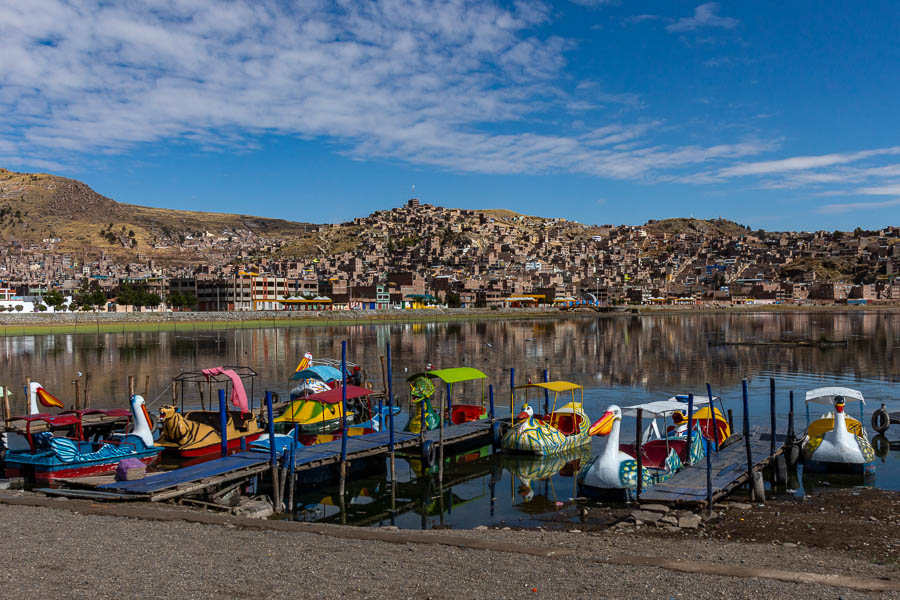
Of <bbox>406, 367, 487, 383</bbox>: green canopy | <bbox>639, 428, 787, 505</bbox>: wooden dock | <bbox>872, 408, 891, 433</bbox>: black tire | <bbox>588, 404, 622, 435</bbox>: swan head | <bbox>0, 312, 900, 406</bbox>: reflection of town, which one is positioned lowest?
<bbox>0, 312, 900, 406</bbox>: reflection of town

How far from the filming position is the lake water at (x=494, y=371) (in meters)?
18.8

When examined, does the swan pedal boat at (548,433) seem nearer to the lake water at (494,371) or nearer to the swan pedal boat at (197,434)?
the lake water at (494,371)

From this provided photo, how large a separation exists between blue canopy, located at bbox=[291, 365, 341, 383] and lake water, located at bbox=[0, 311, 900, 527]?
329 cm

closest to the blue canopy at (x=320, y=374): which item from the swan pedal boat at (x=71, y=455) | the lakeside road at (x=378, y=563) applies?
the swan pedal boat at (x=71, y=455)

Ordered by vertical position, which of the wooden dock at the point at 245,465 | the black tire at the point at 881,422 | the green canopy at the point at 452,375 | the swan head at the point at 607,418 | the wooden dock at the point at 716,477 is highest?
the green canopy at the point at 452,375

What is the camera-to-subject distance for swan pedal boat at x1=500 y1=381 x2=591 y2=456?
2283 centimetres

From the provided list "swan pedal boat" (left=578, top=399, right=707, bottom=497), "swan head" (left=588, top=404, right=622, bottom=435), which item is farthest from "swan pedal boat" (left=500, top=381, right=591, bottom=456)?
"swan pedal boat" (left=578, top=399, right=707, bottom=497)

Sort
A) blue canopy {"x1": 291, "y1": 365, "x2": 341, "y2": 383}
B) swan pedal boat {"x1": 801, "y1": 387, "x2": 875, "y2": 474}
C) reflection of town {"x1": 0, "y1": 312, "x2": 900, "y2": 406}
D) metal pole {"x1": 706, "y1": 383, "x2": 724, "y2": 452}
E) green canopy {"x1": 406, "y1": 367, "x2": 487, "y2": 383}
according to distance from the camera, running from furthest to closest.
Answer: reflection of town {"x1": 0, "y1": 312, "x2": 900, "y2": 406}, blue canopy {"x1": 291, "y1": 365, "x2": 341, "y2": 383}, green canopy {"x1": 406, "y1": 367, "x2": 487, "y2": 383}, metal pole {"x1": 706, "y1": 383, "x2": 724, "y2": 452}, swan pedal boat {"x1": 801, "y1": 387, "x2": 875, "y2": 474}

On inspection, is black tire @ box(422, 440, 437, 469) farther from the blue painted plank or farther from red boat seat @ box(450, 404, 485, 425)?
red boat seat @ box(450, 404, 485, 425)

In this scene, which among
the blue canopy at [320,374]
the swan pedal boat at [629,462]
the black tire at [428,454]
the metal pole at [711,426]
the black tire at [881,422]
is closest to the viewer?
the swan pedal boat at [629,462]

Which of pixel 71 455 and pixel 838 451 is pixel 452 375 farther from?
pixel 71 455

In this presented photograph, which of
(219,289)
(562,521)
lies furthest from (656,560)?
(219,289)

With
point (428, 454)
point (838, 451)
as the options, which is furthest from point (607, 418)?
point (838, 451)

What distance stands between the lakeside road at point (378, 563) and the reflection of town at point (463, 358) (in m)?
22.5
